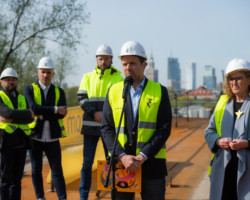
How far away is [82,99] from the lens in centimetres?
546

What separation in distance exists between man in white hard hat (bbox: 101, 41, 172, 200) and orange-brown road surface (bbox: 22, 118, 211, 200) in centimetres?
266

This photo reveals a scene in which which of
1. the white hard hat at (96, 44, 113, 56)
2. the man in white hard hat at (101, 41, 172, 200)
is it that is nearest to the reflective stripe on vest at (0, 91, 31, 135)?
the white hard hat at (96, 44, 113, 56)

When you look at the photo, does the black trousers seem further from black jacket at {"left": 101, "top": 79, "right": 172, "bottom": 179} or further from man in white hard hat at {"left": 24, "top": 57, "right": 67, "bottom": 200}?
man in white hard hat at {"left": 24, "top": 57, "right": 67, "bottom": 200}

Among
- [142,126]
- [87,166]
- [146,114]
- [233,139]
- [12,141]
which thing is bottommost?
[87,166]

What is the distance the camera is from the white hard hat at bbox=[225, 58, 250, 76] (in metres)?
3.54

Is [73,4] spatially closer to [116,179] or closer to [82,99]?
[82,99]

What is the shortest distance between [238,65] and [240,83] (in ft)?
0.59

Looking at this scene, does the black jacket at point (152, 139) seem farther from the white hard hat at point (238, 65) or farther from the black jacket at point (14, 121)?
the black jacket at point (14, 121)

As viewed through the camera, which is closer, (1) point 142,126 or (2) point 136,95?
(1) point 142,126

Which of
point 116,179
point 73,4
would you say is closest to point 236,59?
point 116,179

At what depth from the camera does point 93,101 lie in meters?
5.42

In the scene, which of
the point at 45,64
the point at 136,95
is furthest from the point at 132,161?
the point at 45,64

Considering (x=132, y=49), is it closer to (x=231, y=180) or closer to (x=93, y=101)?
(x=231, y=180)

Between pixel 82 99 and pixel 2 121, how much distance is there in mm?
1199
